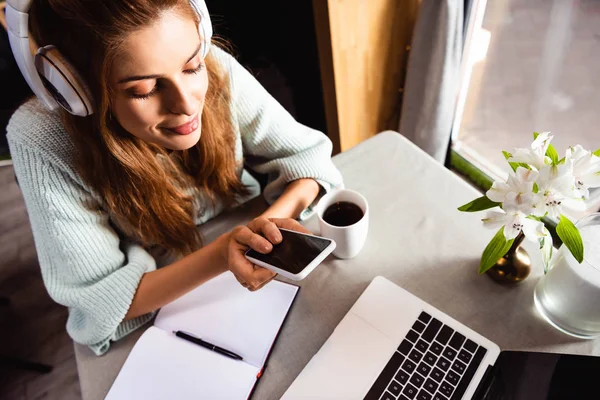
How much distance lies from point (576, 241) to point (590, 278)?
0.23 feet

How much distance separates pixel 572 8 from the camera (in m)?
→ 1.50

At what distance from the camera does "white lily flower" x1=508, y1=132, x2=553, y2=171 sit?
1.74 feet

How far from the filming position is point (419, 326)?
2.07 feet

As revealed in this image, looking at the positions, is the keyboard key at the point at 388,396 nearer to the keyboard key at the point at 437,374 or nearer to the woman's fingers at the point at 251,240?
the keyboard key at the point at 437,374

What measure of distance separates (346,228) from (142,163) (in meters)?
0.36

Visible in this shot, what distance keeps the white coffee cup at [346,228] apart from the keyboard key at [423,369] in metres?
0.21

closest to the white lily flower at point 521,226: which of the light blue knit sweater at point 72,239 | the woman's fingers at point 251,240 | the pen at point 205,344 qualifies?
the woman's fingers at point 251,240

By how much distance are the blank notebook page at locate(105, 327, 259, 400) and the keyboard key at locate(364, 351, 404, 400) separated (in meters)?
0.17

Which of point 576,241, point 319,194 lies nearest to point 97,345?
point 319,194

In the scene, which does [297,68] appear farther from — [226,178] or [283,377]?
[283,377]

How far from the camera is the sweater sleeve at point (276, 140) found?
Answer: 85 cm

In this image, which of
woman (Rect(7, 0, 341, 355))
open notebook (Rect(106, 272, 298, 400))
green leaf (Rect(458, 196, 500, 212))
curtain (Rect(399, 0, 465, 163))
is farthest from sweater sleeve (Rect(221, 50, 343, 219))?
curtain (Rect(399, 0, 465, 163))

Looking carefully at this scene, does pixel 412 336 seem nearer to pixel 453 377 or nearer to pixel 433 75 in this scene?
pixel 453 377

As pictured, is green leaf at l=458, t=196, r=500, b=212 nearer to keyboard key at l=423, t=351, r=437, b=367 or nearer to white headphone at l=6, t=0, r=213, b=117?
keyboard key at l=423, t=351, r=437, b=367
